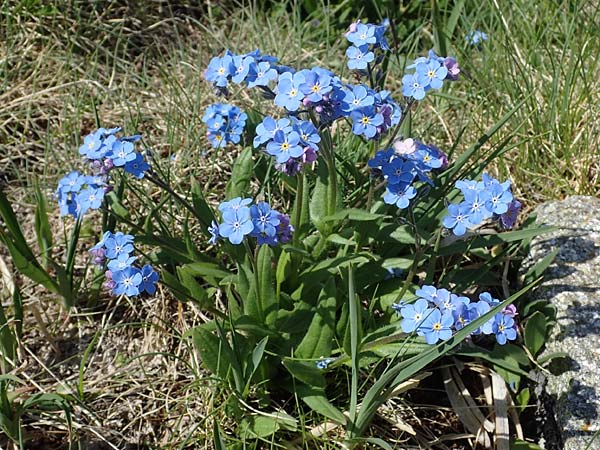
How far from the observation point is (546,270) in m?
3.37

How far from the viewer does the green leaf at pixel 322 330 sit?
9.36 feet

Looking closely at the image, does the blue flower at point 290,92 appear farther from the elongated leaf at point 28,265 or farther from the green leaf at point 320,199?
the elongated leaf at point 28,265

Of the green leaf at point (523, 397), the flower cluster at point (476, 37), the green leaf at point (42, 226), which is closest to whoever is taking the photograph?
the green leaf at point (523, 397)

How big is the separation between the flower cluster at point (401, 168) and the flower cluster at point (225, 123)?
0.74 m

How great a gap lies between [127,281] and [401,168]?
1015 mm

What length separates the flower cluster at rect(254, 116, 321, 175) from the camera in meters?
2.49

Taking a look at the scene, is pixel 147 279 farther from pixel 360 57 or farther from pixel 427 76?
pixel 427 76

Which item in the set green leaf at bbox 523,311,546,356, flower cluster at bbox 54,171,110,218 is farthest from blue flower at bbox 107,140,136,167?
green leaf at bbox 523,311,546,356

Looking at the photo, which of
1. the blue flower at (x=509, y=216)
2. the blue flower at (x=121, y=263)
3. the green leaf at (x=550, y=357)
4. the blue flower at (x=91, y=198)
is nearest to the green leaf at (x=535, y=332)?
the green leaf at (x=550, y=357)

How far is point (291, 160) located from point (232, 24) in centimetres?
289

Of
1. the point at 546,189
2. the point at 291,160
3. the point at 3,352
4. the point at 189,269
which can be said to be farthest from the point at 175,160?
the point at 546,189

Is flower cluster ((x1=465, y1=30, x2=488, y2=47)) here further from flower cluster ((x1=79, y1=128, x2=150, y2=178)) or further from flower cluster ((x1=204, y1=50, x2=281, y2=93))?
flower cluster ((x1=79, y1=128, x2=150, y2=178))

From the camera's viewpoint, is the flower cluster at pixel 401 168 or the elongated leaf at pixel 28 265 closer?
the flower cluster at pixel 401 168

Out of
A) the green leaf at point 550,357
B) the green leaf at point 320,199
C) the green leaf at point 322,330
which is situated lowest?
the green leaf at point 550,357
